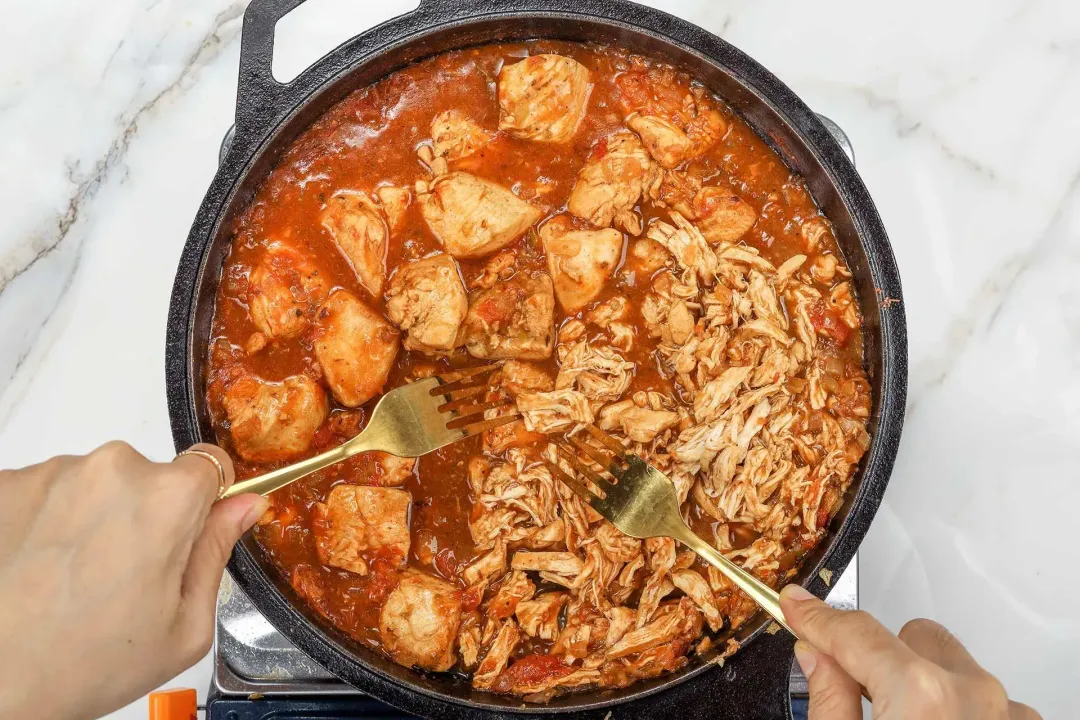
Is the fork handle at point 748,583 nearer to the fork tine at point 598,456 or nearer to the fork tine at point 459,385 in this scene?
the fork tine at point 598,456

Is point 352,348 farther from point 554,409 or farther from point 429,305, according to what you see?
point 554,409
